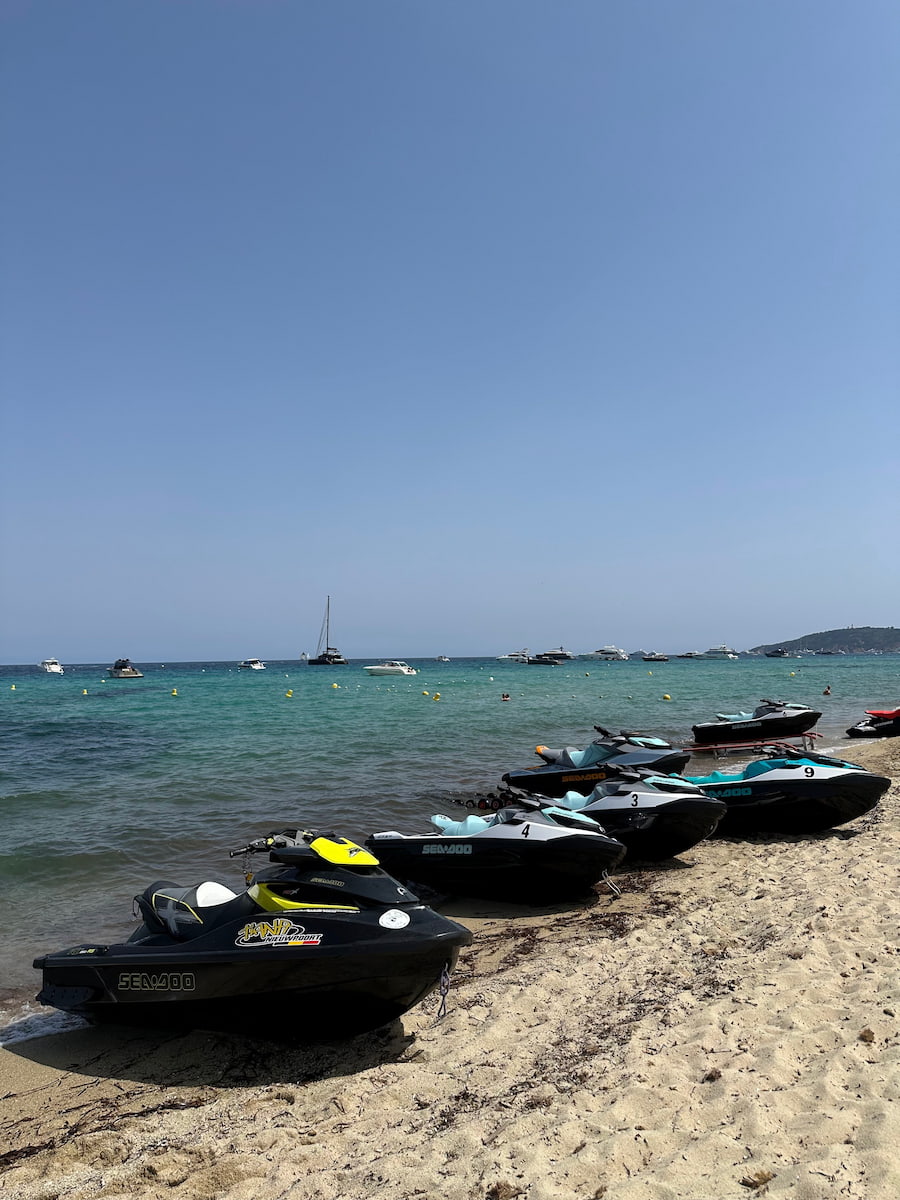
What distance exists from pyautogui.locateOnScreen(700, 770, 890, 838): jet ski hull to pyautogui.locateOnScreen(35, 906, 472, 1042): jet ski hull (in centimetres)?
633

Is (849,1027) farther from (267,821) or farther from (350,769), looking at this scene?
(350,769)

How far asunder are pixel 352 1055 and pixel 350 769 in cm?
1159

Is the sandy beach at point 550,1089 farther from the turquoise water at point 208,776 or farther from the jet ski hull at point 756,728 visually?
the jet ski hull at point 756,728

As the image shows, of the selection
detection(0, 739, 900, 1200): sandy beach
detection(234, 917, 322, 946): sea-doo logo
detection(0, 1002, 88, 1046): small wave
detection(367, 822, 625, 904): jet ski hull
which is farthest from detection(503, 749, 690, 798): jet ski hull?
detection(0, 1002, 88, 1046): small wave

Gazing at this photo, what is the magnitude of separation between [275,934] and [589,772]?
7461 mm

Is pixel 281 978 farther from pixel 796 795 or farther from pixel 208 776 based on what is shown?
pixel 208 776

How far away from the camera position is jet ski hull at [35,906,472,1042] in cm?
440

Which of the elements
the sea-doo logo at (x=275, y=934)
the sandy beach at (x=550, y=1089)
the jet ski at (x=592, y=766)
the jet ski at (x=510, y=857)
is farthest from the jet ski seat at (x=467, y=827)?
the sea-doo logo at (x=275, y=934)

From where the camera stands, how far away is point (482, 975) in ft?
19.1

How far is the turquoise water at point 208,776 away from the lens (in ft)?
28.0

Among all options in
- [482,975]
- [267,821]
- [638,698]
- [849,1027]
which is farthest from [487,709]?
[849,1027]

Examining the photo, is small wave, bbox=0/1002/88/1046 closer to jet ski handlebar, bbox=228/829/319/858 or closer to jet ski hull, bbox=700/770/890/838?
jet ski handlebar, bbox=228/829/319/858

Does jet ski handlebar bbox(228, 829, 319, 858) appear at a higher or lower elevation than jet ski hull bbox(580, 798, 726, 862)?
higher

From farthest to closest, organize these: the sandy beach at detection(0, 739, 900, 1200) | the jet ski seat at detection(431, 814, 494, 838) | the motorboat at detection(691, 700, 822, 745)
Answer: the motorboat at detection(691, 700, 822, 745) → the jet ski seat at detection(431, 814, 494, 838) → the sandy beach at detection(0, 739, 900, 1200)
